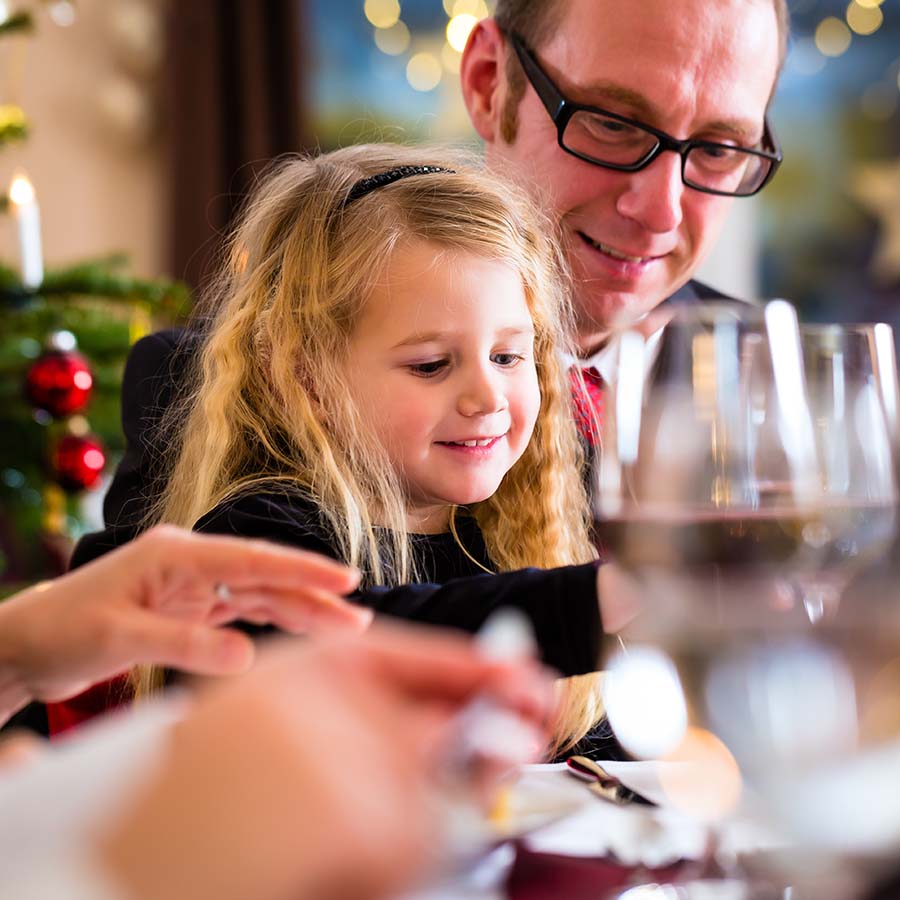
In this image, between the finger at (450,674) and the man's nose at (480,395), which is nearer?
the finger at (450,674)

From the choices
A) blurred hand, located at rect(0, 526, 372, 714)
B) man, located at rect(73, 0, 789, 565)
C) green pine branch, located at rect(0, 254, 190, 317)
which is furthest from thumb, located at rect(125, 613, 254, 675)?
green pine branch, located at rect(0, 254, 190, 317)

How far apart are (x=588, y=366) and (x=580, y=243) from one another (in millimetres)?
165

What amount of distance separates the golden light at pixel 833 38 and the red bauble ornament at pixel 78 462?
8.70 feet

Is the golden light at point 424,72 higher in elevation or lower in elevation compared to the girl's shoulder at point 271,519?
higher

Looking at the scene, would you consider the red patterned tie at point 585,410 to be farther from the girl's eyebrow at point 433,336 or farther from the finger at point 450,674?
the finger at point 450,674

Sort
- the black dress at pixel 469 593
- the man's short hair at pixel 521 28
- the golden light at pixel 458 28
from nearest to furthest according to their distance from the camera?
1. the black dress at pixel 469 593
2. the man's short hair at pixel 521 28
3. the golden light at pixel 458 28

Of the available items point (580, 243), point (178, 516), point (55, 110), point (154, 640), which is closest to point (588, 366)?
point (580, 243)

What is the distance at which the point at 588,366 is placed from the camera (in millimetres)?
1582

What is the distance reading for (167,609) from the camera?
0.60 metres

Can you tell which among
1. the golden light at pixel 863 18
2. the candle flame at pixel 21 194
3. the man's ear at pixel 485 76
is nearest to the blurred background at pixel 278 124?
the golden light at pixel 863 18

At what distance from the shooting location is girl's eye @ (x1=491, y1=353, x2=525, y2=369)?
1222 millimetres

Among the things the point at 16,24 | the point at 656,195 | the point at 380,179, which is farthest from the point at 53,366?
the point at 656,195

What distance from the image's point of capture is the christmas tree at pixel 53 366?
187 centimetres

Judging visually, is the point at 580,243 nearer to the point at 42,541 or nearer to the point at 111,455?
the point at 111,455
